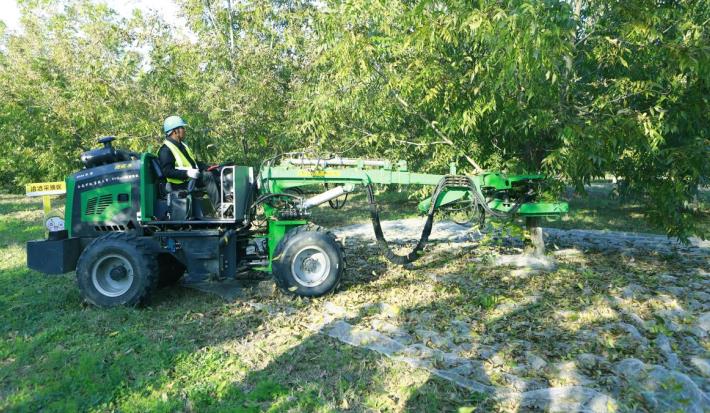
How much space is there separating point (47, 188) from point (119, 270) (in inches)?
68.9

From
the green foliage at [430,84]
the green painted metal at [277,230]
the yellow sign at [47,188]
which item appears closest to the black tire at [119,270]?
the yellow sign at [47,188]

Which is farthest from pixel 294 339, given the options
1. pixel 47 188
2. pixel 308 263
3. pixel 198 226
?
pixel 47 188

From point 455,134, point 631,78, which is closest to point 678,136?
point 631,78

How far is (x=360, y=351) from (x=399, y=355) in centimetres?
35

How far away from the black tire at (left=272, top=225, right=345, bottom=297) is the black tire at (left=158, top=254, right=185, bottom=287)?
144 cm

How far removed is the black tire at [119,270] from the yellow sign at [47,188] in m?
1.16

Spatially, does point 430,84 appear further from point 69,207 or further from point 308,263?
point 69,207

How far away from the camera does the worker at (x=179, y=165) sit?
6223mm

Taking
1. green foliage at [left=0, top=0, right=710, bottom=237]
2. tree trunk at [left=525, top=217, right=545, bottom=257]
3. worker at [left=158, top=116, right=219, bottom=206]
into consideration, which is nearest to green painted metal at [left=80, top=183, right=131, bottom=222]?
worker at [left=158, top=116, right=219, bottom=206]

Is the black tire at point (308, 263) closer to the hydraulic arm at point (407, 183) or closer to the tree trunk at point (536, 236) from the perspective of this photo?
the hydraulic arm at point (407, 183)

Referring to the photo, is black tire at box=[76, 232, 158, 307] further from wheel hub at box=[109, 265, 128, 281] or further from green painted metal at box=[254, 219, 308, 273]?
green painted metal at box=[254, 219, 308, 273]

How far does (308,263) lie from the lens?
6352 mm

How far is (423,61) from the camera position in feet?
21.5

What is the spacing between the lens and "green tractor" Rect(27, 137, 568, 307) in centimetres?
608
